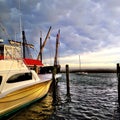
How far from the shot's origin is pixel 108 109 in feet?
60.2

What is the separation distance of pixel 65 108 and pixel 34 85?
420 cm

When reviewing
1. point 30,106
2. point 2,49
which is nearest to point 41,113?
point 30,106

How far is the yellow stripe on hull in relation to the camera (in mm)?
13649

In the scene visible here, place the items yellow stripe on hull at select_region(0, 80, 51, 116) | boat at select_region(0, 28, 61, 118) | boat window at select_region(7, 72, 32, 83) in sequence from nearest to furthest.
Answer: yellow stripe on hull at select_region(0, 80, 51, 116)
boat at select_region(0, 28, 61, 118)
boat window at select_region(7, 72, 32, 83)

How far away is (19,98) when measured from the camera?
15297 mm

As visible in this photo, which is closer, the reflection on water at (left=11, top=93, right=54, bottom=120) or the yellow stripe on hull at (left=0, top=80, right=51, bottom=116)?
the yellow stripe on hull at (left=0, top=80, right=51, bottom=116)

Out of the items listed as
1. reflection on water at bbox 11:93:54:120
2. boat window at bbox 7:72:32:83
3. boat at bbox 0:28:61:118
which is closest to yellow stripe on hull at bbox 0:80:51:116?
boat at bbox 0:28:61:118

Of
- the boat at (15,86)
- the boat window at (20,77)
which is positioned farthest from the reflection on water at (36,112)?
the boat window at (20,77)

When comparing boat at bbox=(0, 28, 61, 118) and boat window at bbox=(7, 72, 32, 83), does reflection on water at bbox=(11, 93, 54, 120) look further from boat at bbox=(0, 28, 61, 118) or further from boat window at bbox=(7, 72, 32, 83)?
boat window at bbox=(7, 72, 32, 83)

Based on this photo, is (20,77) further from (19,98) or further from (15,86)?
(19,98)

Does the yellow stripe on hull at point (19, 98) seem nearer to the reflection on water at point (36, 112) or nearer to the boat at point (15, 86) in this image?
the boat at point (15, 86)

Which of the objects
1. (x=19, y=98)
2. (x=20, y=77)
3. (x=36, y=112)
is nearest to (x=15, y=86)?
(x=19, y=98)

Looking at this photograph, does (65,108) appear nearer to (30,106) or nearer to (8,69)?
(30,106)

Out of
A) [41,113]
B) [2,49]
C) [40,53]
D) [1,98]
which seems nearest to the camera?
[1,98]
